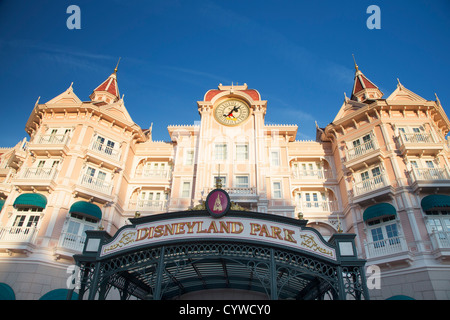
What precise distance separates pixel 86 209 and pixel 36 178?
4.84 metres

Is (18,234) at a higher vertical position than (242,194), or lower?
lower

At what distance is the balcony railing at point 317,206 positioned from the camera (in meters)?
27.0

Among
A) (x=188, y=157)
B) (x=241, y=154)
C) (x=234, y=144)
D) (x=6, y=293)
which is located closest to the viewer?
(x=6, y=293)

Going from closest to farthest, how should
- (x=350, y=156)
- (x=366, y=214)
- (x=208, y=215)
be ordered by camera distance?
(x=208, y=215), (x=366, y=214), (x=350, y=156)

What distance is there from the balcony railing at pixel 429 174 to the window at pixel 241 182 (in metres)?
12.9

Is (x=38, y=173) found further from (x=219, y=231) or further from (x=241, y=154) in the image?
(x=219, y=231)

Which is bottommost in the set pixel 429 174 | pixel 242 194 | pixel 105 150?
pixel 242 194

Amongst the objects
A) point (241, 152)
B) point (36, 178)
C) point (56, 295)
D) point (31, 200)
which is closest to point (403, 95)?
point (241, 152)

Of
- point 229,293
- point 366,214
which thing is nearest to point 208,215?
point 229,293

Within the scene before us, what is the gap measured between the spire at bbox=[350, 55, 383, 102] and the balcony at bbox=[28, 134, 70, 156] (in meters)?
29.0

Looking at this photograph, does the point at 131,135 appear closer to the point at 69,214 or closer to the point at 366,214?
the point at 69,214

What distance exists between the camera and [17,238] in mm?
21312
